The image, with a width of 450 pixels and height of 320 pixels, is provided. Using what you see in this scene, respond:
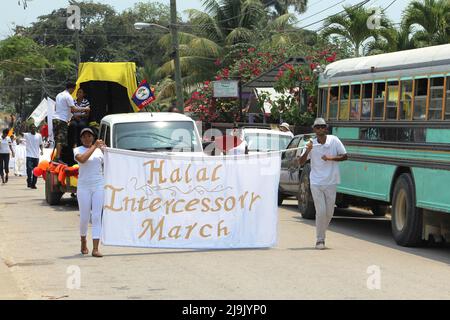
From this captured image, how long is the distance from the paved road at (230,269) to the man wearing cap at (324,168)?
2.10 ft

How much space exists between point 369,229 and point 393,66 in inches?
136

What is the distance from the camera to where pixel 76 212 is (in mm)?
19953

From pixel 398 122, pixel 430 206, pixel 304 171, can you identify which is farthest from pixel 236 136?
pixel 430 206

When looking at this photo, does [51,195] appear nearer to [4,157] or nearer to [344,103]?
[344,103]

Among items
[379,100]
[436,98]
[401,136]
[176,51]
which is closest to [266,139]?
[379,100]

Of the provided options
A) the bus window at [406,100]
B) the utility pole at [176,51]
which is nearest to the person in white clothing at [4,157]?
the utility pole at [176,51]

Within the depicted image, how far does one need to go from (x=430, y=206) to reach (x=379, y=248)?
1.14 metres

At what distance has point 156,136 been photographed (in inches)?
713

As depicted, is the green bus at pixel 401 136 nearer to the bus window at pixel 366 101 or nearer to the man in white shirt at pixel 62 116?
the bus window at pixel 366 101

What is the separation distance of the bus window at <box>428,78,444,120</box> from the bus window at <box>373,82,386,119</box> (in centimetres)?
192

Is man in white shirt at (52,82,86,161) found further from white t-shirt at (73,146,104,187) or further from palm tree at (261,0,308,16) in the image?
palm tree at (261,0,308,16)

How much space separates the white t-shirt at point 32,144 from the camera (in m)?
28.2
